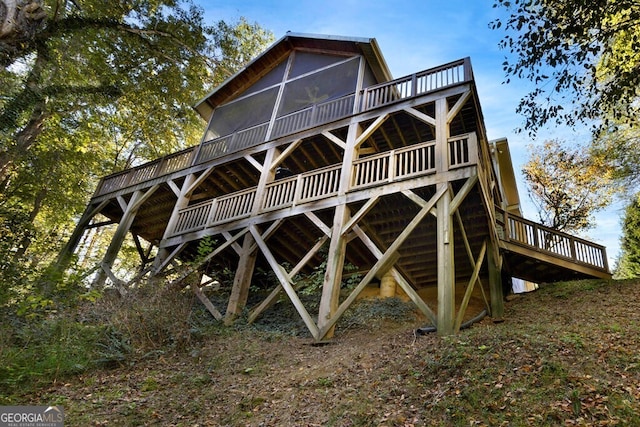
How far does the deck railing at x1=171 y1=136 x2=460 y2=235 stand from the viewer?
884 cm

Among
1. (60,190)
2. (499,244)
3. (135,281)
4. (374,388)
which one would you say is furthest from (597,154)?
(60,190)

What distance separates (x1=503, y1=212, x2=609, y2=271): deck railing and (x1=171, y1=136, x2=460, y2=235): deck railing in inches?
142

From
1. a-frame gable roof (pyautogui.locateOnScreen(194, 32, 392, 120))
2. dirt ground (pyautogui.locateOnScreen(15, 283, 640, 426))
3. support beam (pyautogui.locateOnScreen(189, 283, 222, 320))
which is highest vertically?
a-frame gable roof (pyautogui.locateOnScreen(194, 32, 392, 120))

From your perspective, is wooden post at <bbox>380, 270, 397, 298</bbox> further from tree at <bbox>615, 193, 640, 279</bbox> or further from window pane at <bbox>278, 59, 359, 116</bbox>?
tree at <bbox>615, 193, 640, 279</bbox>

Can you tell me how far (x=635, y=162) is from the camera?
557 inches

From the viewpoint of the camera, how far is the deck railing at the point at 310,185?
8836mm

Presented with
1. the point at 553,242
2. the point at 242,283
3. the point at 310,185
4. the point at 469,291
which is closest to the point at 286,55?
the point at 310,185

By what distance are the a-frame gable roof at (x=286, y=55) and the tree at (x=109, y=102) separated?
141 inches

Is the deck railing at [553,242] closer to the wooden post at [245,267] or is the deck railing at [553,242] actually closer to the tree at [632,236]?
the tree at [632,236]

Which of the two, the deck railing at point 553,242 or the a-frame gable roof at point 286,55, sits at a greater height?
the a-frame gable roof at point 286,55

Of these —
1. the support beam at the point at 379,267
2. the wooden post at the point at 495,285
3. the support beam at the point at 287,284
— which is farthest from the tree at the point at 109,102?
the wooden post at the point at 495,285

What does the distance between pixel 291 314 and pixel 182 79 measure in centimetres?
1398

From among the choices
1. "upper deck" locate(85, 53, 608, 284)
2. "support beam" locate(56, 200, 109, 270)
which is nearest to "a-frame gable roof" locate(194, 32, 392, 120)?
"upper deck" locate(85, 53, 608, 284)

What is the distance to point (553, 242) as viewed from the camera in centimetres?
1148
